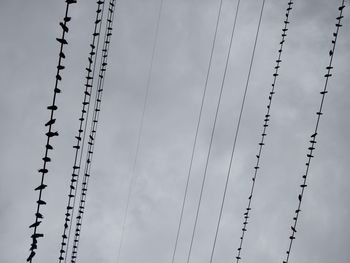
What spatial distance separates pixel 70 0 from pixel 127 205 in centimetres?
13442

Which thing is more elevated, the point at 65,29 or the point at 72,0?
the point at 72,0

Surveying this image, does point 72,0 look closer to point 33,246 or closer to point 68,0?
point 68,0

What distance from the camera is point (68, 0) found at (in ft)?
15.1

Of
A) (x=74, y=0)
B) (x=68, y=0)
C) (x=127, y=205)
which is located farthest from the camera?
(x=127, y=205)

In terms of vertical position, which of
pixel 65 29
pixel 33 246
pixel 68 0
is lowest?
pixel 33 246

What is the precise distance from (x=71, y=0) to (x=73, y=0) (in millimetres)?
138

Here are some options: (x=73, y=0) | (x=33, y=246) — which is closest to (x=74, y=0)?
(x=73, y=0)

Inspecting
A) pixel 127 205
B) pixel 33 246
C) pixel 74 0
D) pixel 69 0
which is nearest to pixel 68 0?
pixel 69 0

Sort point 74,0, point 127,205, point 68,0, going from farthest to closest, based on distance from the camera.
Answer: point 127,205 → point 74,0 → point 68,0

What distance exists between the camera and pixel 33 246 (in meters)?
5.03

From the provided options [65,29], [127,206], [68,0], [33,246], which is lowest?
[127,206]

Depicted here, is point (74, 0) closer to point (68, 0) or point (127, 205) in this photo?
point (68, 0)

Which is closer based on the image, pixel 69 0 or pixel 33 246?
pixel 69 0

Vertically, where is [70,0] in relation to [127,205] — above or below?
above
